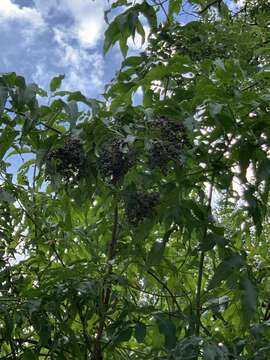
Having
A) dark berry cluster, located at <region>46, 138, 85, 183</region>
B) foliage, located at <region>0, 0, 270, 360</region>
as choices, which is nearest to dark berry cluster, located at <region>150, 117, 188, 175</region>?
foliage, located at <region>0, 0, 270, 360</region>

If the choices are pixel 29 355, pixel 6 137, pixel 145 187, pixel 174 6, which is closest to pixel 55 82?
pixel 6 137

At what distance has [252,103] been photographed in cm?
105

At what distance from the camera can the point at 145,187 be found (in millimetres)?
1149

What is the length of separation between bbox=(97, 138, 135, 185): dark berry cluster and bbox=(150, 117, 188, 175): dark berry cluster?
0.14 feet

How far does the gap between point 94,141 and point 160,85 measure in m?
0.46

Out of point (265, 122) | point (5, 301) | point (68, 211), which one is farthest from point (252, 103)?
point (5, 301)

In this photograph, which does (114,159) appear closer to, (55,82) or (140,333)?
(55,82)

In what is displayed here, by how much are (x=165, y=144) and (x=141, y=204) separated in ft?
0.52

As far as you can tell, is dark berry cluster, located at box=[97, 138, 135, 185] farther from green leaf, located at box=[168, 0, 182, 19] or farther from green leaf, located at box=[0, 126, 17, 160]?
green leaf, located at box=[168, 0, 182, 19]

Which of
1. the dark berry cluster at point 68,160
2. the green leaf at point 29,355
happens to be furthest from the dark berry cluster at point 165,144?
the green leaf at point 29,355

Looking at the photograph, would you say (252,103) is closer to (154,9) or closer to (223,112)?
(223,112)

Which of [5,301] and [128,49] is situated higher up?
[128,49]

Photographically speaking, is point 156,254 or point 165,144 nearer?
point 165,144

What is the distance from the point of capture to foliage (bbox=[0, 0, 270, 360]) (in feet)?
3.35
